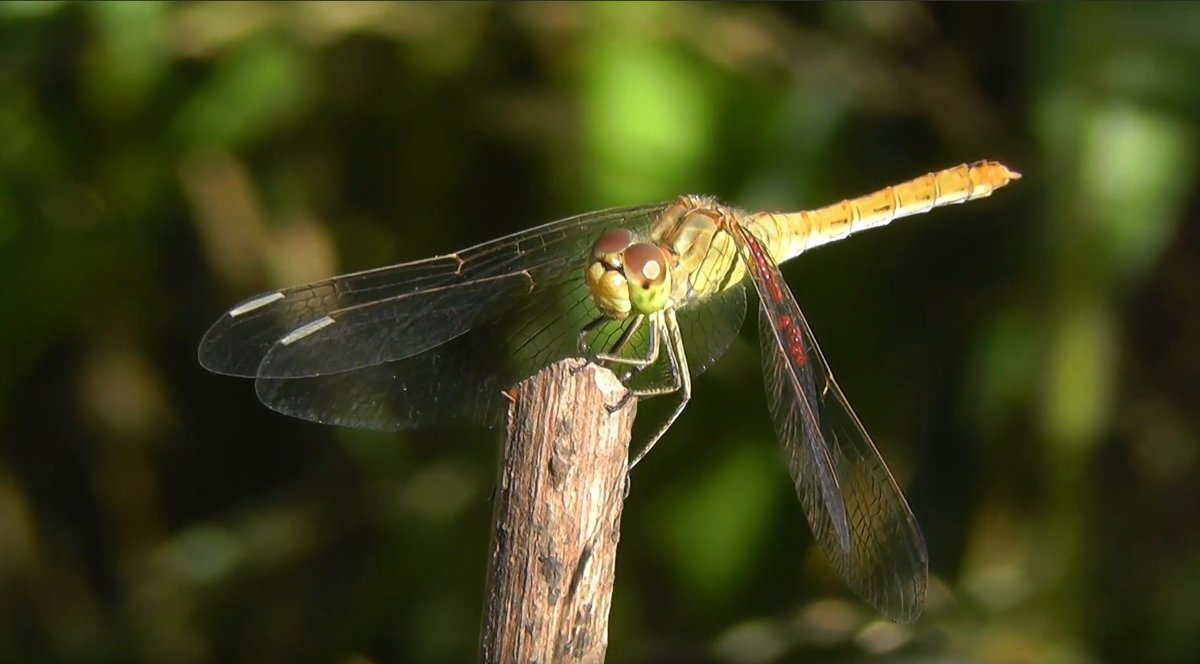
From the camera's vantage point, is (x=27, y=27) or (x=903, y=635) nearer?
(x=903, y=635)

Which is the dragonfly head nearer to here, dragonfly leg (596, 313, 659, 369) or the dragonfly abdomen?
dragonfly leg (596, 313, 659, 369)

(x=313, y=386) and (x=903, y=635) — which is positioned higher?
(x=313, y=386)

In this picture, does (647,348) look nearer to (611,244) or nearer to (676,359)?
(676,359)

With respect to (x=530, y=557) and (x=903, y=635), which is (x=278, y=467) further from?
(x=530, y=557)

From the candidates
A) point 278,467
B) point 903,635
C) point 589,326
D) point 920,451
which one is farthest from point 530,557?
point 278,467

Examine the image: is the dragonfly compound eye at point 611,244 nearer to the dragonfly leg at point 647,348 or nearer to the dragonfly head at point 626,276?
the dragonfly head at point 626,276

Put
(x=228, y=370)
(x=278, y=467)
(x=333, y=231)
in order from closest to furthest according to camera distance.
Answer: (x=228, y=370) < (x=333, y=231) < (x=278, y=467)

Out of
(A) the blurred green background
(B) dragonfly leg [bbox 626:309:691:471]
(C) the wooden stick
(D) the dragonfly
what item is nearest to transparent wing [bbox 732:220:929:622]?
(D) the dragonfly
